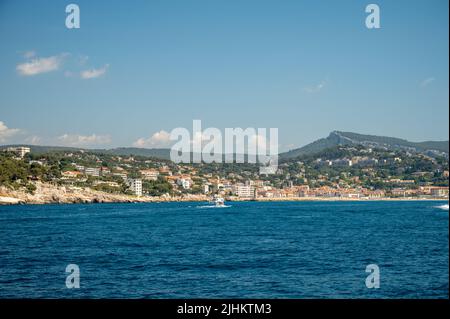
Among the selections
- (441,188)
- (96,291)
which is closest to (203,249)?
(96,291)

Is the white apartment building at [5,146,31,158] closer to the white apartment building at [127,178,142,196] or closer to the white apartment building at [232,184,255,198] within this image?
the white apartment building at [127,178,142,196]

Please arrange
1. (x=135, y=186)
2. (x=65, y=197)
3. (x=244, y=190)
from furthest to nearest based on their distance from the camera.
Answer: (x=244, y=190), (x=135, y=186), (x=65, y=197)

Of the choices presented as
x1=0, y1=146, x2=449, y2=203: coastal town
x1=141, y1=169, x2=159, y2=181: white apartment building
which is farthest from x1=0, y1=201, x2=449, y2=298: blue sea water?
x1=141, y1=169, x2=159, y2=181: white apartment building

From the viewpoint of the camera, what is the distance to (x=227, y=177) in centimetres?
10650

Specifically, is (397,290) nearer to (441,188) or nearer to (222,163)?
(441,188)

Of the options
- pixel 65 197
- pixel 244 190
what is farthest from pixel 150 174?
pixel 65 197

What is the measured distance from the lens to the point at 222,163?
4432 inches

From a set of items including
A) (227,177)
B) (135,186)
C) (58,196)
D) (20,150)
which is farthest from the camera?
(227,177)

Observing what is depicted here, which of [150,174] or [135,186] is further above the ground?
[150,174]

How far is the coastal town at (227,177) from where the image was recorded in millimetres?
71250

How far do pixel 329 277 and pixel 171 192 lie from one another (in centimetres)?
7930

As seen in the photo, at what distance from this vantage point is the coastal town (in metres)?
71.2

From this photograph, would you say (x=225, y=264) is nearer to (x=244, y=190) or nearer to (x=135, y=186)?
(x=135, y=186)
